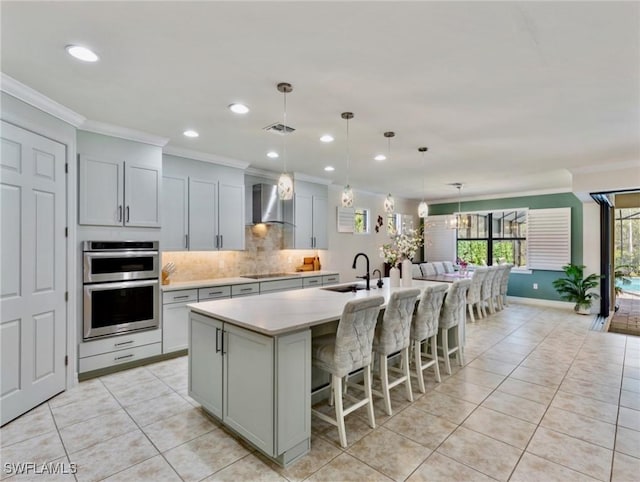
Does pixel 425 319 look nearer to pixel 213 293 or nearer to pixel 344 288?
pixel 344 288

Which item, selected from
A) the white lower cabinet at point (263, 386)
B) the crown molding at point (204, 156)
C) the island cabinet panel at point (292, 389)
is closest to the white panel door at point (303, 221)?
the crown molding at point (204, 156)

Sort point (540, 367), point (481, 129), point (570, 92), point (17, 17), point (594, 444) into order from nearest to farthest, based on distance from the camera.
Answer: point (17, 17)
point (594, 444)
point (570, 92)
point (481, 129)
point (540, 367)

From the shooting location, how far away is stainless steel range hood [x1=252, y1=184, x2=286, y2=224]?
5.30 metres

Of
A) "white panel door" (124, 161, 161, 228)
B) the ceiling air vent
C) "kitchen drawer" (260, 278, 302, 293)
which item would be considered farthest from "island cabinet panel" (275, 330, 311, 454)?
"kitchen drawer" (260, 278, 302, 293)

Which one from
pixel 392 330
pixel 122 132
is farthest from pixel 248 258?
pixel 392 330

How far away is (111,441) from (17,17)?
106 inches

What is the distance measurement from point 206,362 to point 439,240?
7662 millimetres

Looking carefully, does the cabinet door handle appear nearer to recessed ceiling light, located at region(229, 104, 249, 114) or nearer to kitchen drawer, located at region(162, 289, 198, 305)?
kitchen drawer, located at region(162, 289, 198, 305)

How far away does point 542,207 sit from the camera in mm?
7352

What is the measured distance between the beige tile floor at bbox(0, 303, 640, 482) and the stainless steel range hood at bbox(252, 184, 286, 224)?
2.57 m

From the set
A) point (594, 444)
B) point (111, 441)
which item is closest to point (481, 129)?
point (594, 444)

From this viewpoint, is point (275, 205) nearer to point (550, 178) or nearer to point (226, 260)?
point (226, 260)

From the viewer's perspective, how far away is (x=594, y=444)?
2346 millimetres

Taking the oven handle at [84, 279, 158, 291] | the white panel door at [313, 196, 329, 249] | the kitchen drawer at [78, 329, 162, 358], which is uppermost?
the white panel door at [313, 196, 329, 249]
